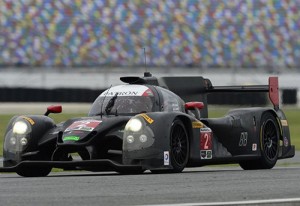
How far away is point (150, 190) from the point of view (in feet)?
20.5

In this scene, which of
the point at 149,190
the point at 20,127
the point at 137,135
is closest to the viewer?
the point at 149,190

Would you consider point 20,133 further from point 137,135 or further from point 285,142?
point 285,142

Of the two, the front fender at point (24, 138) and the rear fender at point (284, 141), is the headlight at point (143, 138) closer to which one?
the front fender at point (24, 138)

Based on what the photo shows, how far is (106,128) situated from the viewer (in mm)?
8602

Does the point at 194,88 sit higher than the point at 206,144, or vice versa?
the point at 194,88

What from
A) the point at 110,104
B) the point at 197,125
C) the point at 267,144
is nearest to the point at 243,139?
the point at 267,144

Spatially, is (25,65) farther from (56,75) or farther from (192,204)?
(192,204)

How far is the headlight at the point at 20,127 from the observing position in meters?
9.12

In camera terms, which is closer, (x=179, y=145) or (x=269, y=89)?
(x=179, y=145)

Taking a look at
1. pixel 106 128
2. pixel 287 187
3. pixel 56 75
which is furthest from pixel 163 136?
pixel 56 75

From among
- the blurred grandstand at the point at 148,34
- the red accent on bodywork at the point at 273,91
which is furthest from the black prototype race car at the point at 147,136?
the blurred grandstand at the point at 148,34

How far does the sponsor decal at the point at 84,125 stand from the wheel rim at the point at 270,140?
2.55 metres

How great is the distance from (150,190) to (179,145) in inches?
104

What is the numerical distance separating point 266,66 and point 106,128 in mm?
34728
